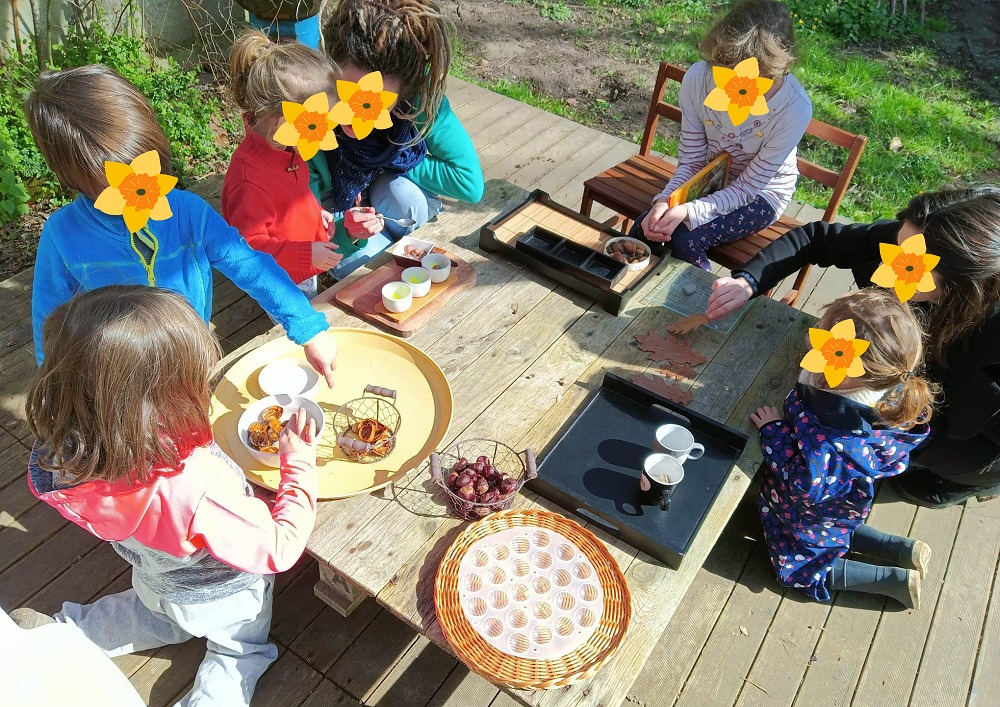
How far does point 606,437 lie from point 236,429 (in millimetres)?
1062

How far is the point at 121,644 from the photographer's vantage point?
84.4 inches

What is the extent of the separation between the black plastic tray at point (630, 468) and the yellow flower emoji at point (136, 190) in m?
1.20

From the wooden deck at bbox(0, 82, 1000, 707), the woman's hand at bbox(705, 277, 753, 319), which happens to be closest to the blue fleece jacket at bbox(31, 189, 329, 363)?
the wooden deck at bbox(0, 82, 1000, 707)

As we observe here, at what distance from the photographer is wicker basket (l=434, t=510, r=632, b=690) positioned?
5.06 ft

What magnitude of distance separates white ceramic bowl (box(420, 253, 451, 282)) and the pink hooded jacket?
3.31 ft

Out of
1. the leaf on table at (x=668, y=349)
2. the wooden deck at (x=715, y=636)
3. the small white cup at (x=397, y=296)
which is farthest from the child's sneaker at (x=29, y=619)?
the leaf on table at (x=668, y=349)

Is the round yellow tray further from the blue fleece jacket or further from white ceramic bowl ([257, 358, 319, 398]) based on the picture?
the blue fleece jacket

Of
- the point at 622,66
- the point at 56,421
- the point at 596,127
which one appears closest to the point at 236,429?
the point at 56,421

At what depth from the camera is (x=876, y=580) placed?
245 centimetres

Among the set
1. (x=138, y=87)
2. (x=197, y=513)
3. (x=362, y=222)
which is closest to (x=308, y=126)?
(x=362, y=222)

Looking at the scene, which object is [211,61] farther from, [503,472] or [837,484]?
[837,484]

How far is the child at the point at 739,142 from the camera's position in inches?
109

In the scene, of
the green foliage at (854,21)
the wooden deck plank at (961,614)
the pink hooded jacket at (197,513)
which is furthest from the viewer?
the green foliage at (854,21)

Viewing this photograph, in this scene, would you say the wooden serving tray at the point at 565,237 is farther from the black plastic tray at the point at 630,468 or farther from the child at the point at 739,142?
the black plastic tray at the point at 630,468
